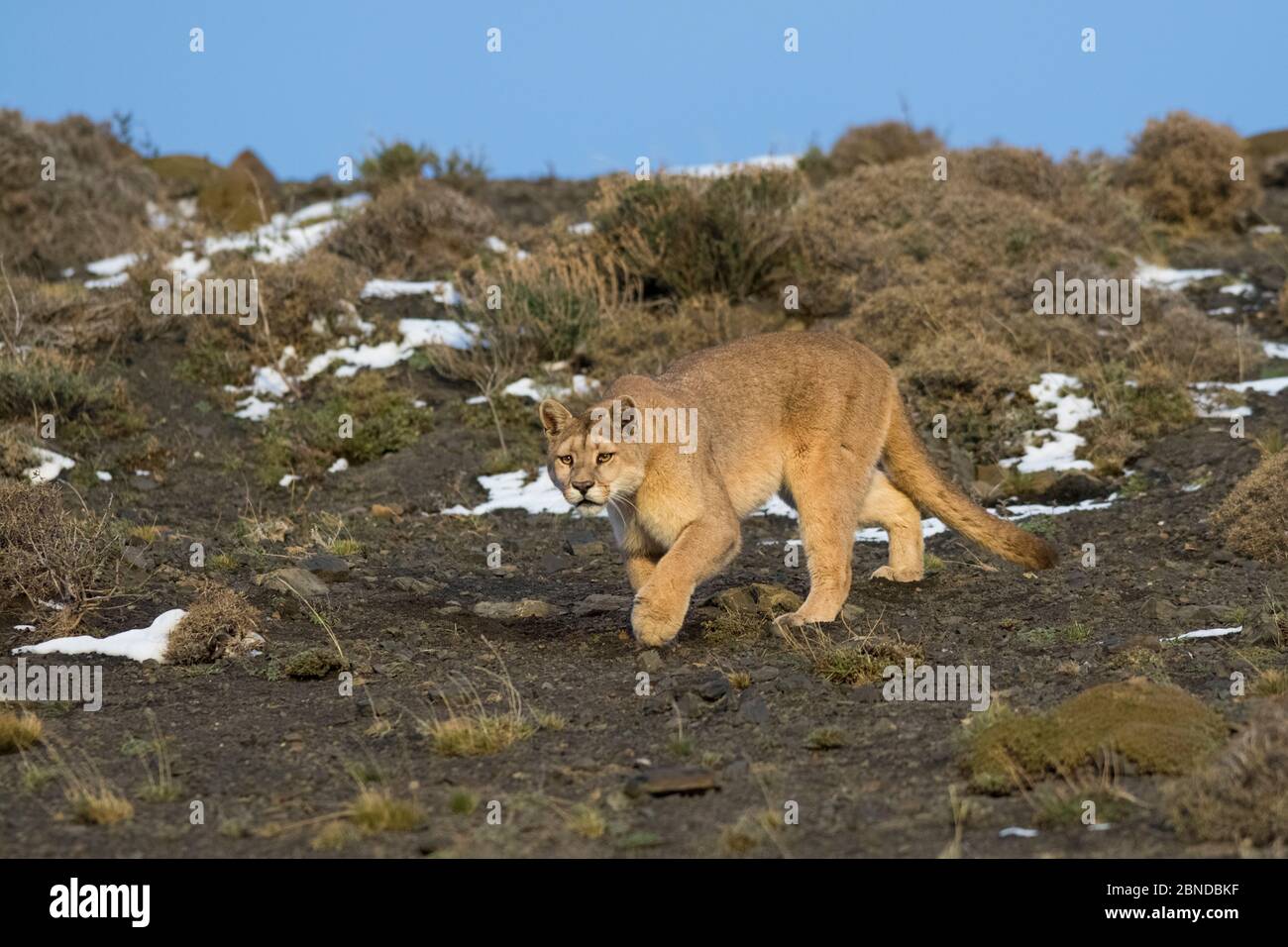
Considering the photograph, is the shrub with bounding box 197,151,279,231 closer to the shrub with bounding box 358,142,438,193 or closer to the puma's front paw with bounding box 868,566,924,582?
the shrub with bounding box 358,142,438,193

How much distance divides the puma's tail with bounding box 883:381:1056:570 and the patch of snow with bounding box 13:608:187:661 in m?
4.88

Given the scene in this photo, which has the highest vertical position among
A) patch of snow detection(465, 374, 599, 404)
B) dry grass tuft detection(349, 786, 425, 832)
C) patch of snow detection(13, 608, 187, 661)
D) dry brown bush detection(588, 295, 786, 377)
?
dry brown bush detection(588, 295, 786, 377)

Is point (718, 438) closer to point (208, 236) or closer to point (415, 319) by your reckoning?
point (415, 319)

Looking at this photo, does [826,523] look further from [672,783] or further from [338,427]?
[338,427]

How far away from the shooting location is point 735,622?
362 inches

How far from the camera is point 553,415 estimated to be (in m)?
8.77

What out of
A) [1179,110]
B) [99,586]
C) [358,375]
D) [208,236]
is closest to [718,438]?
[99,586]

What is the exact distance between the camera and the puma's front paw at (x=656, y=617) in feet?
27.9

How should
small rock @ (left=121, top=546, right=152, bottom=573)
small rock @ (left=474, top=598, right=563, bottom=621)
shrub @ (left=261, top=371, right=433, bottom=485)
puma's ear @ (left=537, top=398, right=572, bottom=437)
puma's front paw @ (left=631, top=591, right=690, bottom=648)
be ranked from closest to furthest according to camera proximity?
puma's front paw @ (left=631, top=591, right=690, bottom=648)
puma's ear @ (left=537, top=398, right=572, bottom=437)
small rock @ (left=474, top=598, right=563, bottom=621)
small rock @ (left=121, top=546, right=152, bottom=573)
shrub @ (left=261, top=371, right=433, bottom=485)

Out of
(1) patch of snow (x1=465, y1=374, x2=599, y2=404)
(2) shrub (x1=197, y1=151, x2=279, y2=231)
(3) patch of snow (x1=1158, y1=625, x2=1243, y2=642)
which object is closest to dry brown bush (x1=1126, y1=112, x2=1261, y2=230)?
(1) patch of snow (x1=465, y1=374, x2=599, y2=404)

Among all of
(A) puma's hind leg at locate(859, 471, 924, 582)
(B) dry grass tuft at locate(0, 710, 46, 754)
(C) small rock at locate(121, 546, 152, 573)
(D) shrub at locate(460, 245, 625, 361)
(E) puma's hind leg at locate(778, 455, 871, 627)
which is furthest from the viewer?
(D) shrub at locate(460, 245, 625, 361)

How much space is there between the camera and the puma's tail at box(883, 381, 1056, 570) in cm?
970

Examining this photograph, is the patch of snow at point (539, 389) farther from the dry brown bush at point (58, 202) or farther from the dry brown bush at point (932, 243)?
the dry brown bush at point (58, 202)

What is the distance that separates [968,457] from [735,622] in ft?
18.5
